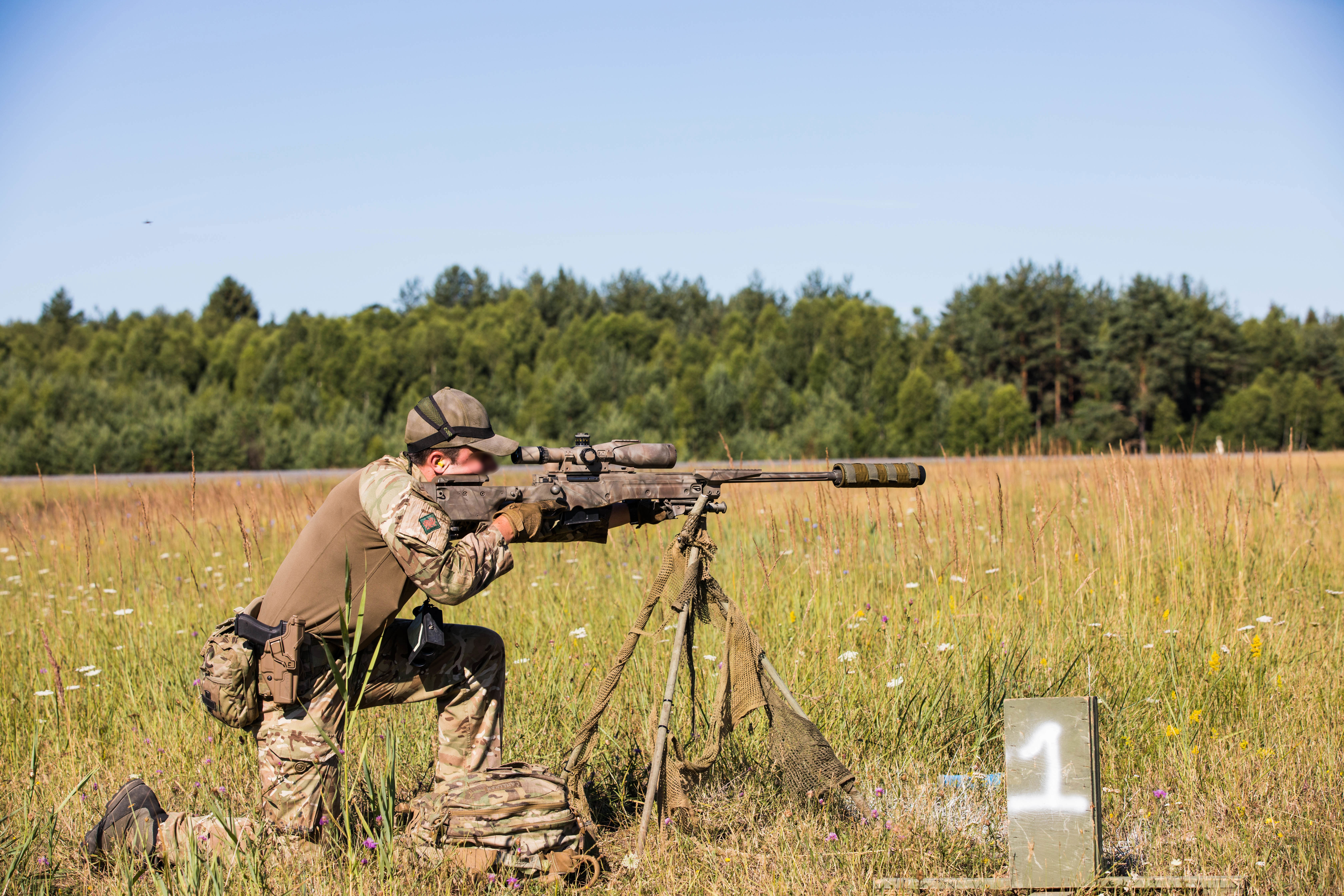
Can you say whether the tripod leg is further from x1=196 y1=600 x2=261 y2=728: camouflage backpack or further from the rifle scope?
x1=196 y1=600 x2=261 y2=728: camouflage backpack

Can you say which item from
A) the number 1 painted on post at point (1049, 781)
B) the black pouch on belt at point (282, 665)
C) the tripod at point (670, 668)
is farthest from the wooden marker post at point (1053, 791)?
the black pouch on belt at point (282, 665)

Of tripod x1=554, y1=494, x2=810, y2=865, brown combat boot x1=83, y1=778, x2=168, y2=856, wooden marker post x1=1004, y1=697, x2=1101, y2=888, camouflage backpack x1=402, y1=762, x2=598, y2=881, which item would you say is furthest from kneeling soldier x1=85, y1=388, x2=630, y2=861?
wooden marker post x1=1004, y1=697, x2=1101, y2=888

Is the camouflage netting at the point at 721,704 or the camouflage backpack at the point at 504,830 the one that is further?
the camouflage netting at the point at 721,704

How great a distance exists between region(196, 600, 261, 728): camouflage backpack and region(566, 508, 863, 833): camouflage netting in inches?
49.5

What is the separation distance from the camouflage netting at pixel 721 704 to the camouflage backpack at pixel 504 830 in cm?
20

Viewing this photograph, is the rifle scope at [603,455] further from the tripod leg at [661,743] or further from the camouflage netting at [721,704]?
the tripod leg at [661,743]

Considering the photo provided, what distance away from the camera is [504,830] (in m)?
3.32

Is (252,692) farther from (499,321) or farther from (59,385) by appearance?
(499,321)

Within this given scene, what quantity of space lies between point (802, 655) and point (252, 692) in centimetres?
298

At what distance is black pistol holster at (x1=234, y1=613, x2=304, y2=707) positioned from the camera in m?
3.37

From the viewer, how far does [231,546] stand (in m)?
8.96

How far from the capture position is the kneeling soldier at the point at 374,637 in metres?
3.42

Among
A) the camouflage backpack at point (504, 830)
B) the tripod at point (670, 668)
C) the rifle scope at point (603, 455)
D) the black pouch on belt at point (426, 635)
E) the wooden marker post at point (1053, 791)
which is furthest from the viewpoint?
the rifle scope at point (603, 455)

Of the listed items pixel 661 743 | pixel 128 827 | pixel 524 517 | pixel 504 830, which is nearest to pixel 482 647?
pixel 524 517
